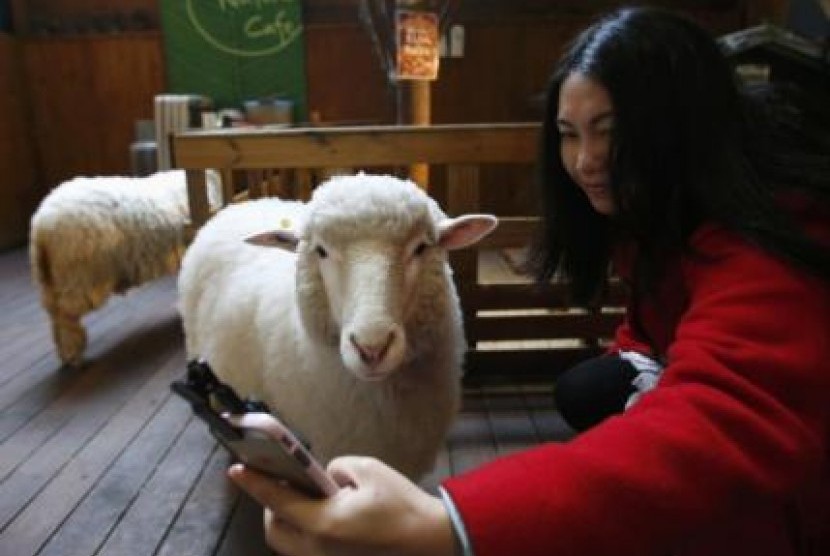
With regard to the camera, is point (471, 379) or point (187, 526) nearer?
point (187, 526)

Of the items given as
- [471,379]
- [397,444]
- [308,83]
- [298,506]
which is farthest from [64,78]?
[298,506]

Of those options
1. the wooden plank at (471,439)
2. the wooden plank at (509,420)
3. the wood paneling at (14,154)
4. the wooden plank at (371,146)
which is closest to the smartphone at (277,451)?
the wooden plank at (471,439)

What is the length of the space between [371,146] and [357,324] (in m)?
1.64

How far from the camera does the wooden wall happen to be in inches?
303

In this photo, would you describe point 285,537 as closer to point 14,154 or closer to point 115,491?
point 115,491

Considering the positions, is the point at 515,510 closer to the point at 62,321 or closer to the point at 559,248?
the point at 559,248

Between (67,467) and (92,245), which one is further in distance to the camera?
(92,245)

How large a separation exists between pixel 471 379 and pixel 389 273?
1.94 metres

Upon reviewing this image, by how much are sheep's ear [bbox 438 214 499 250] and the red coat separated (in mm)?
861

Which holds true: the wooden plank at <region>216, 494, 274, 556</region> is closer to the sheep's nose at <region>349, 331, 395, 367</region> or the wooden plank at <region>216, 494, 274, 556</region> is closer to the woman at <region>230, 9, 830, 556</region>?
the sheep's nose at <region>349, 331, 395, 367</region>

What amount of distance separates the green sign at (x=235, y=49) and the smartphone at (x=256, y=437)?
7.75 m

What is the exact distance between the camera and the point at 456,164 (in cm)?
→ 285

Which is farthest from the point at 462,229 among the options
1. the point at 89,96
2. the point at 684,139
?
the point at 89,96

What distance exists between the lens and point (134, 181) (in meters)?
4.36
